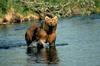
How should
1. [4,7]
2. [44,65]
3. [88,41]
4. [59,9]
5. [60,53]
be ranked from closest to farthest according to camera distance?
[44,65] → [59,9] → [60,53] → [88,41] → [4,7]

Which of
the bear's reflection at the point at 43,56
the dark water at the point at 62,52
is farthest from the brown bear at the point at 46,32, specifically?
the dark water at the point at 62,52

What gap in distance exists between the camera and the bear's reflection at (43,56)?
876 inches

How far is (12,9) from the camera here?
4681 cm

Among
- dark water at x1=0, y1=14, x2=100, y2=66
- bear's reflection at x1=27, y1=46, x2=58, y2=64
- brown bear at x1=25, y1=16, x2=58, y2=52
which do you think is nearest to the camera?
dark water at x1=0, y1=14, x2=100, y2=66

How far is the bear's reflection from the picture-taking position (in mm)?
22256

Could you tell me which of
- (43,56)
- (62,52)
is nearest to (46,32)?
(62,52)

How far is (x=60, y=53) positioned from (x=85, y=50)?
1.43m

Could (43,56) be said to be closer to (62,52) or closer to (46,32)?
(62,52)

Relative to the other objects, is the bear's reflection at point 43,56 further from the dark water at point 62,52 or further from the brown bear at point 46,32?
the brown bear at point 46,32

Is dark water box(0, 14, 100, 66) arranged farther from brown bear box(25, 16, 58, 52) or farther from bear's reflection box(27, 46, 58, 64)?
brown bear box(25, 16, 58, 52)

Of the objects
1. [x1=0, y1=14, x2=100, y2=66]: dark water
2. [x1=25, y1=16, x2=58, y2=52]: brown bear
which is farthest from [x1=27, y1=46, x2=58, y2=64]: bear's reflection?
[x1=25, y1=16, x2=58, y2=52]: brown bear

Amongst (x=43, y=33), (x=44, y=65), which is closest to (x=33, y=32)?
(x=43, y=33)

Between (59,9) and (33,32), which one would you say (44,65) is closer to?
(59,9)

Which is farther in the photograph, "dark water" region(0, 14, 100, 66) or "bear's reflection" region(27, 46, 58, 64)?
"bear's reflection" region(27, 46, 58, 64)
